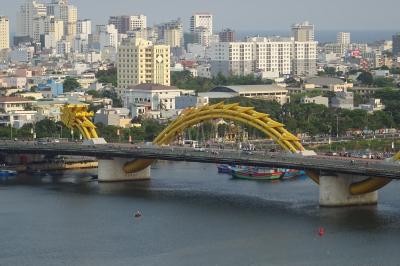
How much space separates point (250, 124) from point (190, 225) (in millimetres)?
6738

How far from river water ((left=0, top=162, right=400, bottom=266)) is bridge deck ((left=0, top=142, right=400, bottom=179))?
40.5 inches

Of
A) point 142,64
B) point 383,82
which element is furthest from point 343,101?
point 383,82

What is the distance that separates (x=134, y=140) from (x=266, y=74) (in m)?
38.6

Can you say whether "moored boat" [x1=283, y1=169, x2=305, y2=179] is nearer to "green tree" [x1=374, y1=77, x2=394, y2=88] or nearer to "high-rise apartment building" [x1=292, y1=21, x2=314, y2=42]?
"green tree" [x1=374, y1=77, x2=394, y2=88]

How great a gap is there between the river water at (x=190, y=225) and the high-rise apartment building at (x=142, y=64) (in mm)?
31539

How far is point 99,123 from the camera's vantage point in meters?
59.8

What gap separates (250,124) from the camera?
41031 mm

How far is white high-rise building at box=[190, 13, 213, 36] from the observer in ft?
490

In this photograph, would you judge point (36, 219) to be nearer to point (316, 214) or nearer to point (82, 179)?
point (316, 214)

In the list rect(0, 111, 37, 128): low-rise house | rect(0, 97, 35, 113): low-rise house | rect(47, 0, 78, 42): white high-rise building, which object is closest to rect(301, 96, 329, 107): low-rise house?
rect(0, 97, 35, 113): low-rise house

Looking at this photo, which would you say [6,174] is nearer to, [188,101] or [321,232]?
[321,232]

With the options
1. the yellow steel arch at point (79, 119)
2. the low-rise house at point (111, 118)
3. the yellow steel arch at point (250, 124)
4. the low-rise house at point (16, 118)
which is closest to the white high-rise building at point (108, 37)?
the low-rise house at point (111, 118)

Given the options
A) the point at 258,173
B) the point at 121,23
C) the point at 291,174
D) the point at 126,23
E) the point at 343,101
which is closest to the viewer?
the point at 258,173

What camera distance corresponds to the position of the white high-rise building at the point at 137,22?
484ft
